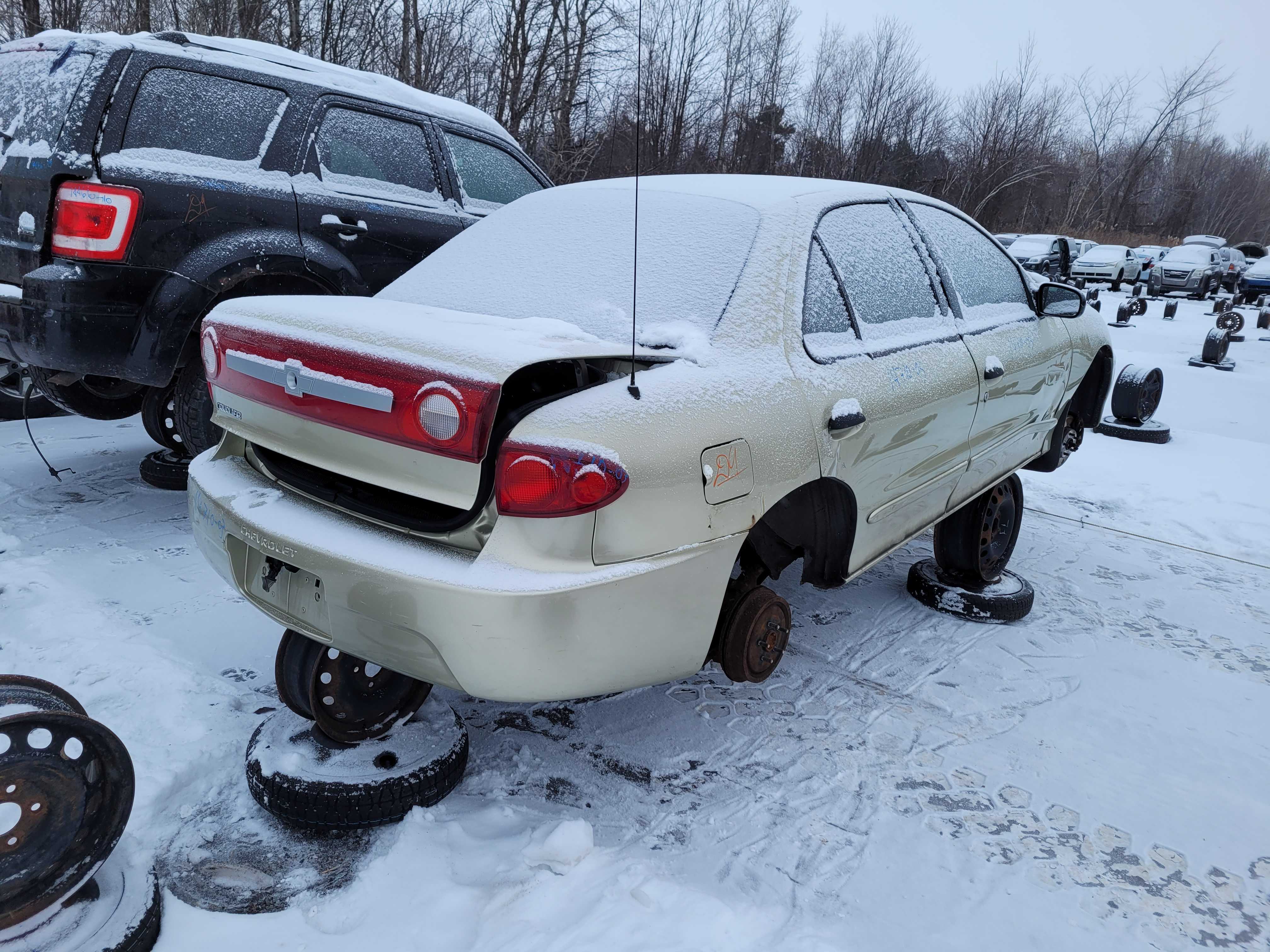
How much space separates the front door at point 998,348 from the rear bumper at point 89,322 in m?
3.15

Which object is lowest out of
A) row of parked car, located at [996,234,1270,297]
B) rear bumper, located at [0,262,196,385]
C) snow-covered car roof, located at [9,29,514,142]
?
rear bumper, located at [0,262,196,385]

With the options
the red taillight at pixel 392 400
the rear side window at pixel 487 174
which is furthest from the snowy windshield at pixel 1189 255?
the red taillight at pixel 392 400

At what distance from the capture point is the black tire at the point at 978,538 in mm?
3637

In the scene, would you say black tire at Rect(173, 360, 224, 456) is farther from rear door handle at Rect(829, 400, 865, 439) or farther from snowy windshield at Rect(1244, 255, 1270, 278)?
snowy windshield at Rect(1244, 255, 1270, 278)

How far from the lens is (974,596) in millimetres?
3572

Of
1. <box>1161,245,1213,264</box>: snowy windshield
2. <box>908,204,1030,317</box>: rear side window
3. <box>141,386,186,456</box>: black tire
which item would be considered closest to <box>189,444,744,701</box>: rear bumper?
<box>908,204,1030,317</box>: rear side window

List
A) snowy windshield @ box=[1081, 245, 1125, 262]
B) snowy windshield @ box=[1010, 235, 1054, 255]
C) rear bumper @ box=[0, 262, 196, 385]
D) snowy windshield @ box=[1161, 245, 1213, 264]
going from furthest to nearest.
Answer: snowy windshield @ box=[1081, 245, 1125, 262], snowy windshield @ box=[1161, 245, 1213, 264], snowy windshield @ box=[1010, 235, 1054, 255], rear bumper @ box=[0, 262, 196, 385]

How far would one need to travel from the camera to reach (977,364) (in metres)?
3.03

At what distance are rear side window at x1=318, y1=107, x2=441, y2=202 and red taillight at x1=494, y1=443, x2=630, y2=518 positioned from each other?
2.97m

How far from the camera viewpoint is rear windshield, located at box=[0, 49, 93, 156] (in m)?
3.20

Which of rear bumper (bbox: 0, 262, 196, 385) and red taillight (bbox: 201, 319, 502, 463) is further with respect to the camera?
rear bumper (bbox: 0, 262, 196, 385)

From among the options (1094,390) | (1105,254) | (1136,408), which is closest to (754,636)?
(1094,390)

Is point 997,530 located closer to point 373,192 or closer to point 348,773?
point 348,773

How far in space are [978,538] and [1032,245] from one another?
852 inches
